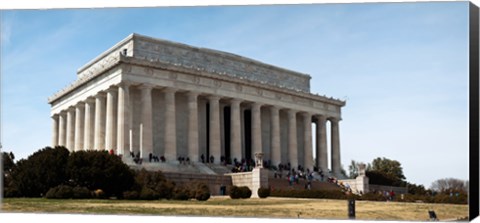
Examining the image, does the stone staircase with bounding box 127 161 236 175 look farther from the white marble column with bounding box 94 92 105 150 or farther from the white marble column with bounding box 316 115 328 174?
the white marble column with bounding box 316 115 328 174

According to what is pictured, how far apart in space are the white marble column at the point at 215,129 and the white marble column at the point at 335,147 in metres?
18.4

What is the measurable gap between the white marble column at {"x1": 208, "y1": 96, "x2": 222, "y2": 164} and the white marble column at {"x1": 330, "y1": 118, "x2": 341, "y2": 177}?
18.4 m

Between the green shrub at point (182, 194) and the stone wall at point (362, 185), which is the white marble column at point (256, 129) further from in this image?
the green shrub at point (182, 194)

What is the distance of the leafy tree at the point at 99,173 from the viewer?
3753 centimetres

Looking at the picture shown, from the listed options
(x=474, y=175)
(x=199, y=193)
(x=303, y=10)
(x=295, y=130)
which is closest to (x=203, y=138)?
(x=295, y=130)

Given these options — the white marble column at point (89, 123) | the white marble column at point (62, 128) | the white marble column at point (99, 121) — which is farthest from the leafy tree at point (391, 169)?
the white marble column at point (62, 128)

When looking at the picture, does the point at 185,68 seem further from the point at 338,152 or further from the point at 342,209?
the point at 342,209

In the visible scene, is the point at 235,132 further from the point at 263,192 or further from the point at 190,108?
the point at 263,192

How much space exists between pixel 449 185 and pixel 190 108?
103 feet

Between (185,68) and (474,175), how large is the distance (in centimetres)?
3809

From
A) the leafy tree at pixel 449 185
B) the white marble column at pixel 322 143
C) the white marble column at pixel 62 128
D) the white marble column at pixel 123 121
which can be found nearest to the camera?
the leafy tree at pixel 449 185

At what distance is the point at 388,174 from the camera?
217 feet

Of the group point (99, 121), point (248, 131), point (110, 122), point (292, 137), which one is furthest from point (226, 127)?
point (110, 122)

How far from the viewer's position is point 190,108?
2387 inches
